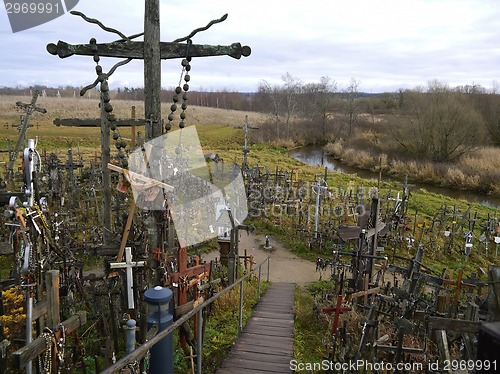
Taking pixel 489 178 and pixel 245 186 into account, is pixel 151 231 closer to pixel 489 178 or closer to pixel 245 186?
pixel 245 186

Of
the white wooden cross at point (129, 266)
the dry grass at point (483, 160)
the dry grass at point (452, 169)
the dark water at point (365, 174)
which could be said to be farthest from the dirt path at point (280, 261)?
the dry grass at point (483, 160)

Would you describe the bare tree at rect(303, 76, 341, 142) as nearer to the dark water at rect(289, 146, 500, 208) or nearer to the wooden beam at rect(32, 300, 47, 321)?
the dark water at rect(289, 146, 500, 208)

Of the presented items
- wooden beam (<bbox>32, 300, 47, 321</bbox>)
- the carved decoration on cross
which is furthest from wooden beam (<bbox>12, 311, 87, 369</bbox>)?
Result: the carved decoration on cross

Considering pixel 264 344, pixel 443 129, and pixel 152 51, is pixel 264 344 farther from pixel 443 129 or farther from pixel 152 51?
pixel 443 129

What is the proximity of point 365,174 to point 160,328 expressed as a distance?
1205 inches

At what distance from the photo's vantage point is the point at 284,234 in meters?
15.7

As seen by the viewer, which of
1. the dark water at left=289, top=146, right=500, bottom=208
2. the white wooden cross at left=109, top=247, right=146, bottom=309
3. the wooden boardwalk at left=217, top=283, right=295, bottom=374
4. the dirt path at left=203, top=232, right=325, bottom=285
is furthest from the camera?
the dark water at left=289, top=146, right=500, bottom=208

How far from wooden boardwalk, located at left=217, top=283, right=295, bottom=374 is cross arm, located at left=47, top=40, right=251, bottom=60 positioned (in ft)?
12.2

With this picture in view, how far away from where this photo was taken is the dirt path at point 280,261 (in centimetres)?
1209

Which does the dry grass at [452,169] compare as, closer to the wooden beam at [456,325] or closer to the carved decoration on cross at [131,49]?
the wooden beam at [456,325]

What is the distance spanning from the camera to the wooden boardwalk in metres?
4.90

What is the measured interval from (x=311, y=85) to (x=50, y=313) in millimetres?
61698

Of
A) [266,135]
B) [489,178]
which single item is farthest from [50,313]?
[266,135]

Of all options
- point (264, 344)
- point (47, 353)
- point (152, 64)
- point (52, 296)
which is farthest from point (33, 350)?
point (152, 64)
